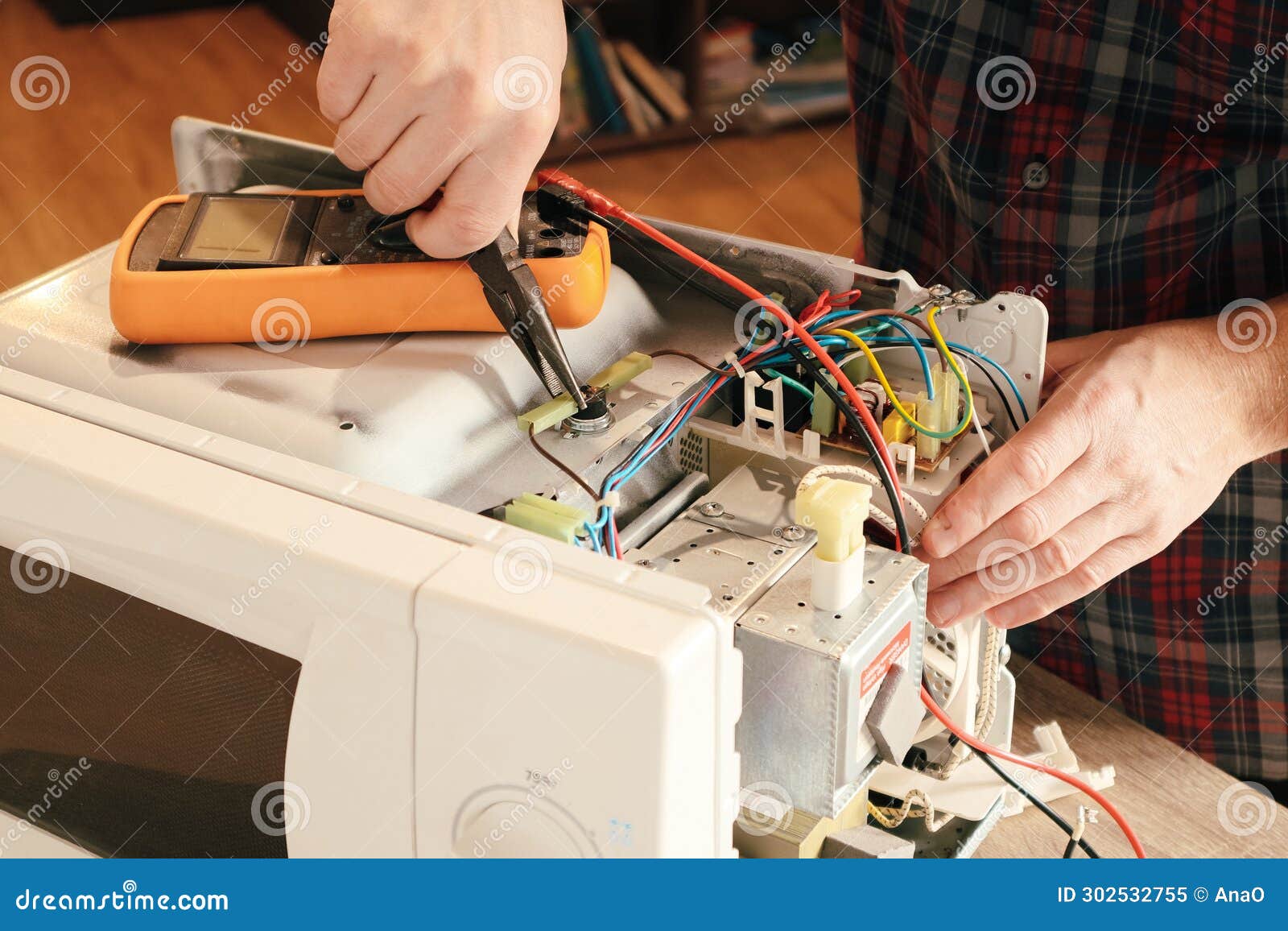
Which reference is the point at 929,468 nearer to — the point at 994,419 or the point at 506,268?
the point at 994,419

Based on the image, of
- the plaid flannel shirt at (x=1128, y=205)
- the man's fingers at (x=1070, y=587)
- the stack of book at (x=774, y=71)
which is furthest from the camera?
the stack of book at (x=774, y=71)

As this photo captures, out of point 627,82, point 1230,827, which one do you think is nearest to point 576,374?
point 1230,827

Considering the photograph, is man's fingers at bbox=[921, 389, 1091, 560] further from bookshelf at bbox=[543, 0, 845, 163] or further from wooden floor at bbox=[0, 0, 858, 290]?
bookshelf at bbox=[543, 0, 845, 163]

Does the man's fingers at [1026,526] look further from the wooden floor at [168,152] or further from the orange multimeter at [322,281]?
the wooden floor at [168,152]

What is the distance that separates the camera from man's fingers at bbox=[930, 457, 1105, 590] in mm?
886

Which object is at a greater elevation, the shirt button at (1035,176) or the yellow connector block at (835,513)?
the shirt button at (1035,176)

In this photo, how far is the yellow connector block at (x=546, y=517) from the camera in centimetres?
73

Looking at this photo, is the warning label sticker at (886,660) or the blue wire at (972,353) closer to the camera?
the warning label sticker at (886,660)

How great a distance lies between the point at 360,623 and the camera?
0.65 meters

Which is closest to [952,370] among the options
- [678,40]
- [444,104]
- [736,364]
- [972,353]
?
[972,353]

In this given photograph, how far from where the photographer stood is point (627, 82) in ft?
11.4

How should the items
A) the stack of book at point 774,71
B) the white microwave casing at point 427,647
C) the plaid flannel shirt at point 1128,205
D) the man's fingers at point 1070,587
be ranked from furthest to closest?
the stack of book at point 774,71 < the plaid flannel shirt at point 1128,205 < the man's fingers at point 1070,587 < the white microwave casing at point 427,647

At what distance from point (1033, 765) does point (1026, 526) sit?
16 centimetres

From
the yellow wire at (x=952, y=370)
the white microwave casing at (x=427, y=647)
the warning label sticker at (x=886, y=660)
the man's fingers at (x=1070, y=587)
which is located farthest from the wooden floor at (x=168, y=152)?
the white microwave casing at (x=427, y=647)
